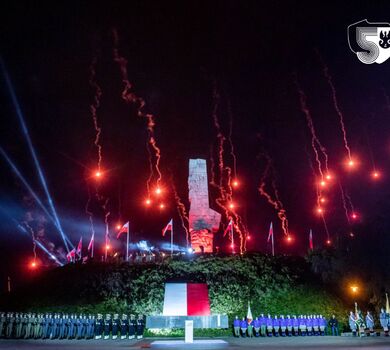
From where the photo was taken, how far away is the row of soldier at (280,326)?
71.2 ft

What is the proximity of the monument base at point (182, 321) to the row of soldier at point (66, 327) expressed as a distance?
0.56 m

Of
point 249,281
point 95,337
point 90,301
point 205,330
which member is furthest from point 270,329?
point 90,301

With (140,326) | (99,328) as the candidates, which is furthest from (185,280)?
(99,328)

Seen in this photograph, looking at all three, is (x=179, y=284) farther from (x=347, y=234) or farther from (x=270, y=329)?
(x=347, y=234)

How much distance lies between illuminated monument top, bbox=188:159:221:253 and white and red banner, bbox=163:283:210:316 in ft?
35.8

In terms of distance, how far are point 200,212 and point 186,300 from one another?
1341cm

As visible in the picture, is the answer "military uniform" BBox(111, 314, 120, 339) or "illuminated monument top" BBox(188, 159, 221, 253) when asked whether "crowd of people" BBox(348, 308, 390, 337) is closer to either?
"military uniform" BBox(111, 314, 120, 339)

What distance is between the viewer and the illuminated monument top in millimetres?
36281

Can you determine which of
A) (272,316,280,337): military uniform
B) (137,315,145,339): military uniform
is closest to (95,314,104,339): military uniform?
(137,315,145,339): military uniform

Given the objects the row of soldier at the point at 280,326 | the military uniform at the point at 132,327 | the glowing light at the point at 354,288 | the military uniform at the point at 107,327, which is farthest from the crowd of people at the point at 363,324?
the military uniform at the point at 107,327

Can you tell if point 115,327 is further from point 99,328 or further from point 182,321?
point 182,321

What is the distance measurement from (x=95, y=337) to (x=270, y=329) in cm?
880

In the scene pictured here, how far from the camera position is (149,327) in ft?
70.9

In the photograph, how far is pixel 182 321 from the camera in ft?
71.2
